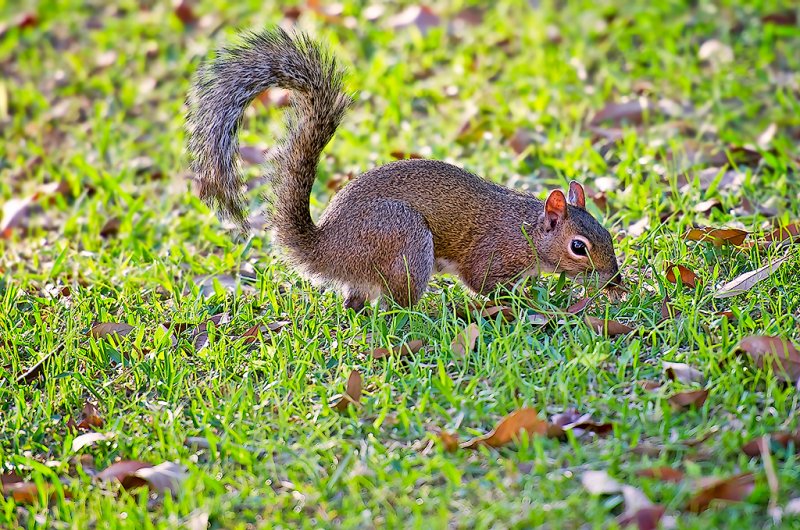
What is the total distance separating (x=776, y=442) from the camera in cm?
303

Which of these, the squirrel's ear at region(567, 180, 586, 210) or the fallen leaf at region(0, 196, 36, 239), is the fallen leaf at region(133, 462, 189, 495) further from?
the fallen leaf at region(0, 196, 36, 239)

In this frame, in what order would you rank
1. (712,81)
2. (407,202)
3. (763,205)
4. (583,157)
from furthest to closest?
(712,81) < (583,157) < (763,205) < (407,202)

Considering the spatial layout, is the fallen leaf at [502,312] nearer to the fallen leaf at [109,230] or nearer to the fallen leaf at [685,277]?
the fallen leaf at [685,277]

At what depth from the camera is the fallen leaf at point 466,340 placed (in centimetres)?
370

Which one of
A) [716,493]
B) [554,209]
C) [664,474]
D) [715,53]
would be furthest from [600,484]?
[715,53]

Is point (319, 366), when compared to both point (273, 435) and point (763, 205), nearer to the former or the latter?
point (273, 435)

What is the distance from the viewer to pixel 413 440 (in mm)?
3326

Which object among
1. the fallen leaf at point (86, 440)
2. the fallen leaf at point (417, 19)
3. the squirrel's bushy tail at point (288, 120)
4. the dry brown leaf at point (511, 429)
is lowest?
the dry brown leaf at point (511, 429)

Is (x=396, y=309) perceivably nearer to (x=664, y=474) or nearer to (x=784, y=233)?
(x=664, y=474)

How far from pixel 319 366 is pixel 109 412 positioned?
71 cm

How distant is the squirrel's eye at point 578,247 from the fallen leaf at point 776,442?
1262 mm

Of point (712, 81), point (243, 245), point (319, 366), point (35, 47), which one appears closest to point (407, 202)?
point (319, 366)

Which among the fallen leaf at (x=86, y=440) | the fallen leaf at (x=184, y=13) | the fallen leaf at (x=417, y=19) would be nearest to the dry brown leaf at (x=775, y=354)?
the fallen leaf at (x=86, y=440)

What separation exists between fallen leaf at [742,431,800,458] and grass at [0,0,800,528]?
5 centimetres
